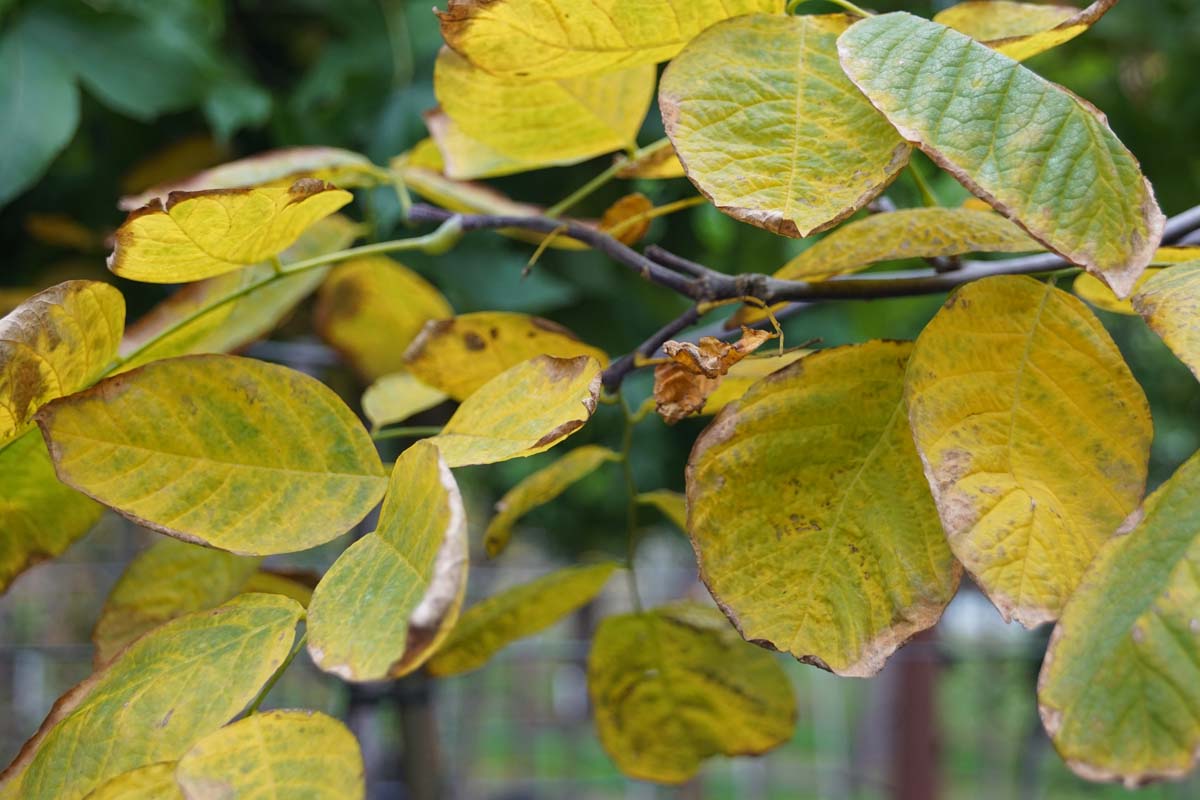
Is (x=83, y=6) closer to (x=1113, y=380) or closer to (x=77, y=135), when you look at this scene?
(x=77, y=135)

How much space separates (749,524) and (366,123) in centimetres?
51

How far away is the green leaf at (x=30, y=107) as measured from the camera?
524mm

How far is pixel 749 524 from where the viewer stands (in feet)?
0.76

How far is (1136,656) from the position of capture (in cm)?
18

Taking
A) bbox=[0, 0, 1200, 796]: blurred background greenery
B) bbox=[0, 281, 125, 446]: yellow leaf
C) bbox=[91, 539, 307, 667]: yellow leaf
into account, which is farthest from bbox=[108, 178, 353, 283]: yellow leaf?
bbox=[0, 0, 1200, 796]: blurred background greenery

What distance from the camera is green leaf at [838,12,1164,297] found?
0.19 metres

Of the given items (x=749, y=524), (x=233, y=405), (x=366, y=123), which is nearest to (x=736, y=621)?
(x=749, y=524)

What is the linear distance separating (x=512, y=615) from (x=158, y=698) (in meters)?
0.15

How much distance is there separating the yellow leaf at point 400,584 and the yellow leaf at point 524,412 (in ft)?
0.05

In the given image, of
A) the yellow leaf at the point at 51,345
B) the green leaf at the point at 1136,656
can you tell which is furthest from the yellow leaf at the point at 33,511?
the green leaf at the point at 1136,656

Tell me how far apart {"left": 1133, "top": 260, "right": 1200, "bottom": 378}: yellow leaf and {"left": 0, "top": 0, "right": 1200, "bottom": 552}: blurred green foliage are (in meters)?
0.34

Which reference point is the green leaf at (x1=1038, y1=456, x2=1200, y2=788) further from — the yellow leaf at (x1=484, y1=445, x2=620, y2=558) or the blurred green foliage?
the blurred green foliage

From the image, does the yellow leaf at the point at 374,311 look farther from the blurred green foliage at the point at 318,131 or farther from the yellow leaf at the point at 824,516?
the yellow leaf at the point at 824,516

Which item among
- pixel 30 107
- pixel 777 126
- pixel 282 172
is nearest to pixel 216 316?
pixel 282 172
